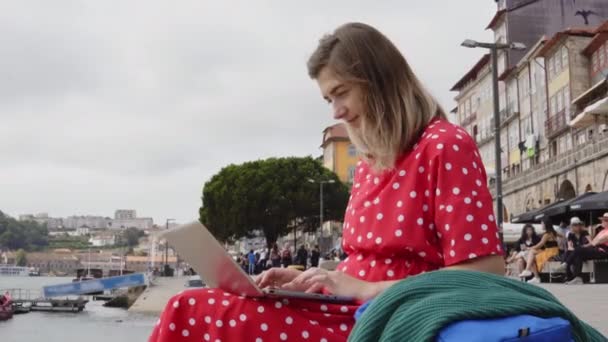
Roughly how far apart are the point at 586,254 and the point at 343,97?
47.8ft

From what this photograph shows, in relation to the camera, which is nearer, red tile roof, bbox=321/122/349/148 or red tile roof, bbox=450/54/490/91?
red tile roof, bbox=450/54/490/91

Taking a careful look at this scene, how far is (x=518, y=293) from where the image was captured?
1.57 meters

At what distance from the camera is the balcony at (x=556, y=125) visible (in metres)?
47.7

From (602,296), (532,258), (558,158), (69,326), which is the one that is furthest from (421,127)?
(69,326)

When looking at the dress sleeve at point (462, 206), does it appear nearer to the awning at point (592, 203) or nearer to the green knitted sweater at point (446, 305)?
the green knitted sweater at point (446, 305)

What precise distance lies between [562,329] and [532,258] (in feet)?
54.6

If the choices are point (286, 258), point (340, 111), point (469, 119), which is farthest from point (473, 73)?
point (340, 111)

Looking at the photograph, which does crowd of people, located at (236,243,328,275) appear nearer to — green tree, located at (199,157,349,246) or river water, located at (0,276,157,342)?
river water, located at (0,276,157,342)

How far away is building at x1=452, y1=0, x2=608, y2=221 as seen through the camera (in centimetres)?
3881

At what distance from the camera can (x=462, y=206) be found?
2.35 metres

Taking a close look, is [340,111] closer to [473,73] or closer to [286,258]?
[286,258]

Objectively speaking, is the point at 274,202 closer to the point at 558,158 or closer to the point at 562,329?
the point at 558,158

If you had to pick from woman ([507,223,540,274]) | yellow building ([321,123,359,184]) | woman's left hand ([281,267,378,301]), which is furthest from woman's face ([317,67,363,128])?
yellow building ([321,123,359,184])

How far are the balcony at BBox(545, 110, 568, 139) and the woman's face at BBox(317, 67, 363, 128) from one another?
4659 centimetres
